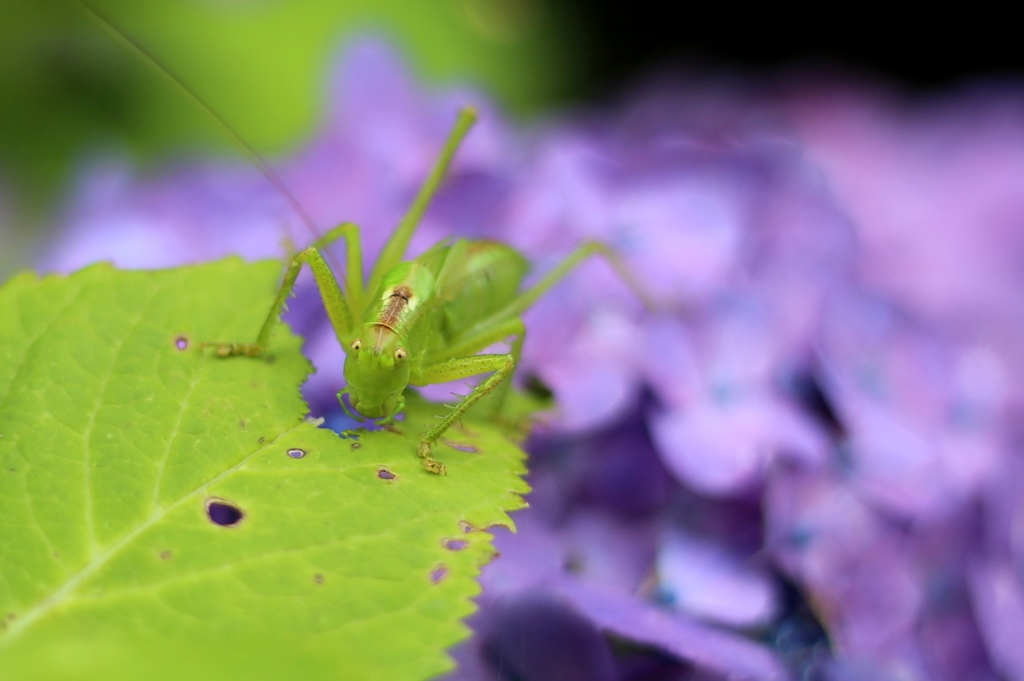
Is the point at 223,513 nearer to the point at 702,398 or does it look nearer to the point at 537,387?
the point at 537,387

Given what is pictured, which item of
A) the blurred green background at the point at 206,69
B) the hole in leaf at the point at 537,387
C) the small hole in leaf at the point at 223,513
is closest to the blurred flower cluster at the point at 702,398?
the hole in leaf at the point at 537,387

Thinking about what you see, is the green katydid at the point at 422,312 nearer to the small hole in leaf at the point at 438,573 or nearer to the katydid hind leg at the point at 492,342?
the katydid hind leg at the point at 492,342

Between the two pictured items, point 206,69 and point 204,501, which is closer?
point 204,501

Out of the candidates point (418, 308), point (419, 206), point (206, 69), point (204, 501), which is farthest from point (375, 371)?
point (206, 69)

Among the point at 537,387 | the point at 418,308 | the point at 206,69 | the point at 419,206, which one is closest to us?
the point at 418,308

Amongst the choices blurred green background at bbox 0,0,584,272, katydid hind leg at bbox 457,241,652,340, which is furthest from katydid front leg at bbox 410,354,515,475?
blurred green background at bbox 0,0,584,272
